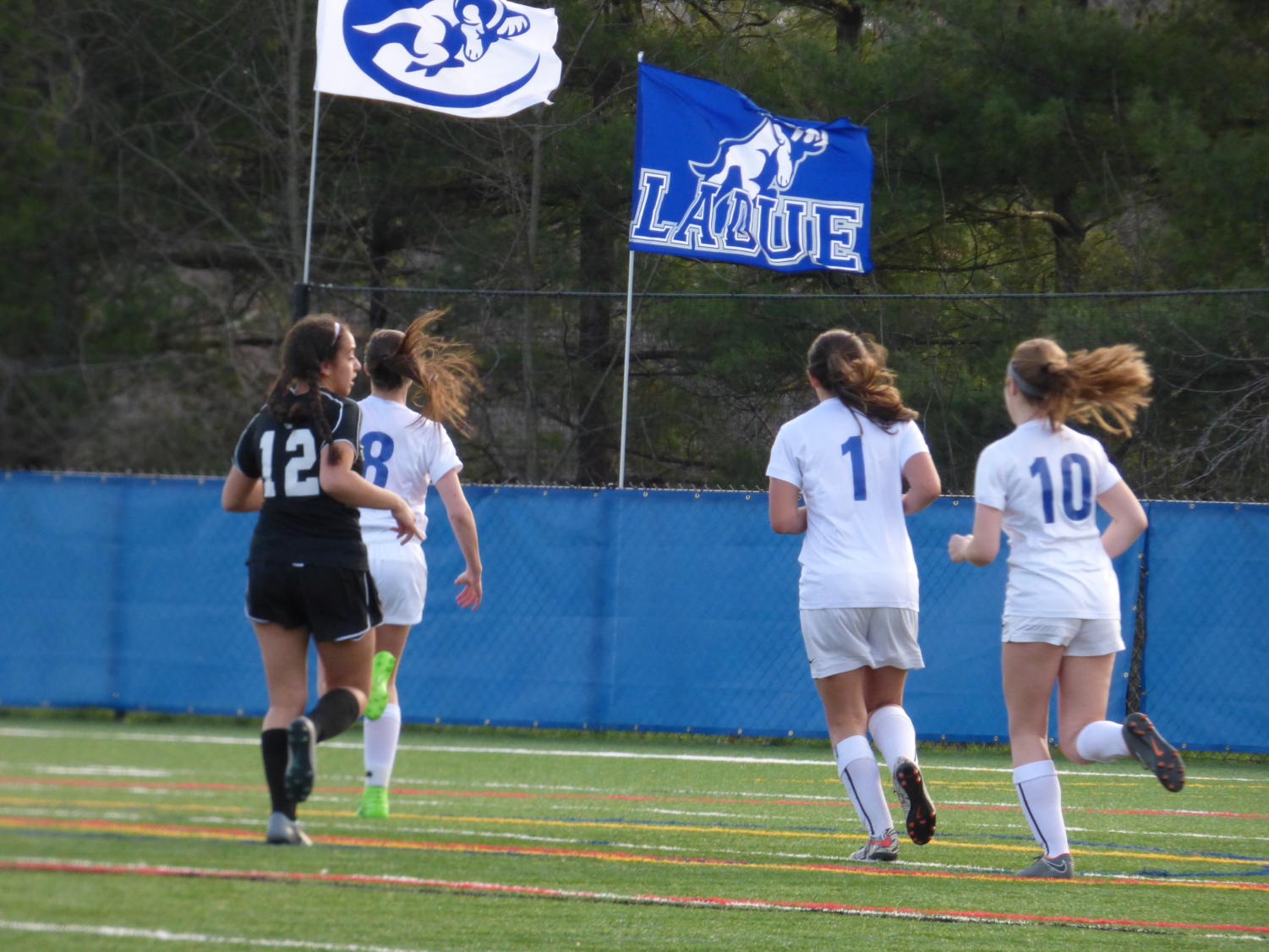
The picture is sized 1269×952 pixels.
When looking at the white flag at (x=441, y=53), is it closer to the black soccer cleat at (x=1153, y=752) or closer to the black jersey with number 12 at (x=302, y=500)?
the black jersey with number 12 at (x=302, y=500)

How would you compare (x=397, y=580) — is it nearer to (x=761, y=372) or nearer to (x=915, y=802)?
(x=915, y=802)

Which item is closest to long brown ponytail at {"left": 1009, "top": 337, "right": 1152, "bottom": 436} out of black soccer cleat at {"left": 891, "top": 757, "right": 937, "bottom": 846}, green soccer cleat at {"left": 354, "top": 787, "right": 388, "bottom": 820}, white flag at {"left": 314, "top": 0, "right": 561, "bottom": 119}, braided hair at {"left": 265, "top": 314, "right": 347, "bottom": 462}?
→ black soccer cleat at {"left": 891, "top": 757, "right": 937, "bottom": 846}

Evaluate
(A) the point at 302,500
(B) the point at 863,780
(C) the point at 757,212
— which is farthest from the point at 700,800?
(C) the point at 757,212

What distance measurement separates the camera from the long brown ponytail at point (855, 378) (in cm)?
574

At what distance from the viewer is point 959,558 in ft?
17.6

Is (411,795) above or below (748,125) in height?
below

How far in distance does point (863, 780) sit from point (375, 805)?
203 centimetres

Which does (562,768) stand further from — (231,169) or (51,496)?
(231,169)

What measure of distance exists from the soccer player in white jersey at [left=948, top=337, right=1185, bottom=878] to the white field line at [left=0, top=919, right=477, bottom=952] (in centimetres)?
234

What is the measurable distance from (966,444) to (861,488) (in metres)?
6.25

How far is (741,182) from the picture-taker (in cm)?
1243

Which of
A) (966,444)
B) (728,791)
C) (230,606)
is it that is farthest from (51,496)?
(966,444)

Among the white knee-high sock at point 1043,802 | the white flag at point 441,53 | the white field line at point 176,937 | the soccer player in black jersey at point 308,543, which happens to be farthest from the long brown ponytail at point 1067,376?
the white flag at point 441,53

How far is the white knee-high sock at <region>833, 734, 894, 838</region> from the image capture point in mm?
5574
